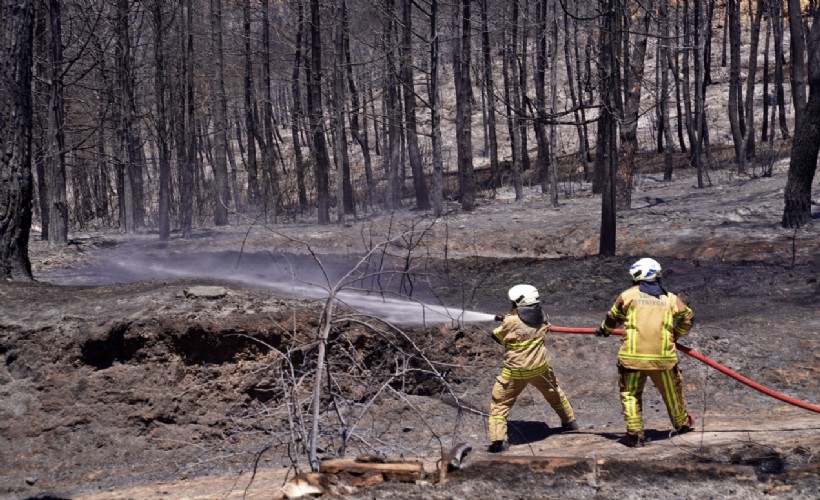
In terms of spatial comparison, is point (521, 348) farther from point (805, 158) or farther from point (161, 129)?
point (161, 129)

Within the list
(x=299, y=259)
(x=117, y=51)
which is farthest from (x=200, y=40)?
(x=299, y=259)

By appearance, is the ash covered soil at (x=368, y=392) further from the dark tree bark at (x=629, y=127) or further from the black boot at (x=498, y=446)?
the dark tree bark at (x=629, y=127)

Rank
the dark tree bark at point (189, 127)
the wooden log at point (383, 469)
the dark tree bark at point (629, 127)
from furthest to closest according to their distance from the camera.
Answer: the dark tree bark at point (189, 127) < the dark tree bark at point (629, 127) < the wooden log at point (383, 469)

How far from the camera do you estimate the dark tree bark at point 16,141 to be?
39.1ft

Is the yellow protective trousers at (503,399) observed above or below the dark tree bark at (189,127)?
below

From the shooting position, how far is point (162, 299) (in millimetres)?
9609

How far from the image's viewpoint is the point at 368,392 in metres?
6.83

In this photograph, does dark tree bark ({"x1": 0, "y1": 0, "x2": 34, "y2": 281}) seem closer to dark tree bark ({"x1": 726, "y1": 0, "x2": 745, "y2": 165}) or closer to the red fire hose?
the red fire hose

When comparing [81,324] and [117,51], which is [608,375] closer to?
[81,324]

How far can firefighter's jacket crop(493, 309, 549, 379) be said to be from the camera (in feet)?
24.2

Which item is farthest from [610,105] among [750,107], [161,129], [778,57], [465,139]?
[778,57]

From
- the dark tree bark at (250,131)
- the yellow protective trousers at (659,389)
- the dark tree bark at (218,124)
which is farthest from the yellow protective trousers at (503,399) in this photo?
the dark tree bark at (250,131)

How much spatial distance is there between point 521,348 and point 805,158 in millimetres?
10654

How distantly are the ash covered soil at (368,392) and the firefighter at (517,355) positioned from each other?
336 millimetres
